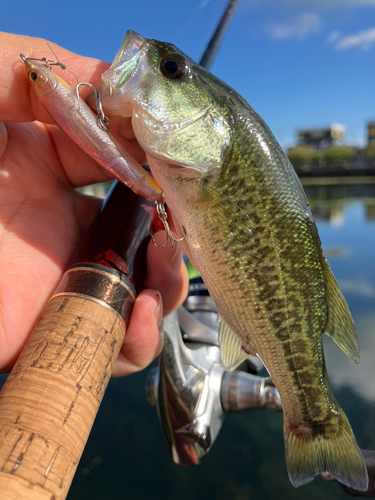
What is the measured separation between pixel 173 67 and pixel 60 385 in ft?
3.82

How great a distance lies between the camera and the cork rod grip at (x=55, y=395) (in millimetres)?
808

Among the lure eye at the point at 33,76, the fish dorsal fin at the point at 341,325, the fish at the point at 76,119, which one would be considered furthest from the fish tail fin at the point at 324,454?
the lure eye at the point at 33,76

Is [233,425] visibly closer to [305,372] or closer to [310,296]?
[305,372]

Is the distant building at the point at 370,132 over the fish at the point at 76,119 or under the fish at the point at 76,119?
over

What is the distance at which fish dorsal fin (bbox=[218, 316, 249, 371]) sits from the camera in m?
1.51

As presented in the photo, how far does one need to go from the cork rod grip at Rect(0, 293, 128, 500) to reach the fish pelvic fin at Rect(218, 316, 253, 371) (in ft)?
1.52

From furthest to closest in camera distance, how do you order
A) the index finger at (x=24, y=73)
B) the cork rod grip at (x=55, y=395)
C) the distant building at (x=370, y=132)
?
1. the distant building at (x=370, y=132)
2. the index finger at (x=24, y=73)
3. the cork rod grip at (x=55, y=395)

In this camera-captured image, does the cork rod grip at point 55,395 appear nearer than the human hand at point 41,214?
Yes

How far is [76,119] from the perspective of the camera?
1.15 metres

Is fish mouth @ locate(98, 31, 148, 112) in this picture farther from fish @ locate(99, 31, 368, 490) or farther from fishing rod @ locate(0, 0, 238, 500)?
fishing rod @ locate(0, 0, 238, 500)

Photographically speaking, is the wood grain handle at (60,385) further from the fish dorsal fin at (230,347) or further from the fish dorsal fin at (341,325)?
the fish dorsal fin at (341,325)

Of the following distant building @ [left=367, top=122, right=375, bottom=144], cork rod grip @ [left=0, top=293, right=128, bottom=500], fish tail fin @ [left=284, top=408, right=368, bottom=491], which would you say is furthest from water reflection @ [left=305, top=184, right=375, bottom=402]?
distant building @ [left=367, top=122, right=375, bottom=144]

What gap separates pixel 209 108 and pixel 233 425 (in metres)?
2.37

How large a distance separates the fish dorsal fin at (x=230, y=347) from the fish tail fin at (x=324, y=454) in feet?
1.06
